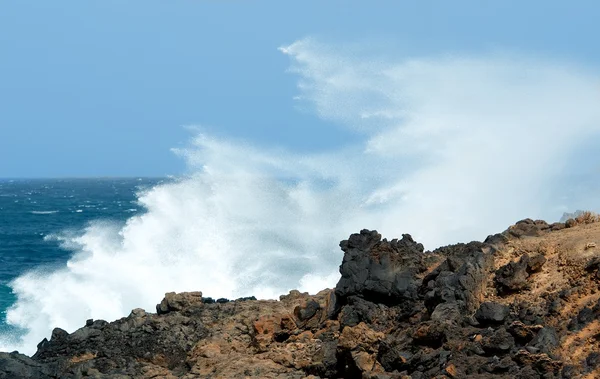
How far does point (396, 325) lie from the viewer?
1502 centimetres

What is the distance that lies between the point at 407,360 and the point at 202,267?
26.3 meters

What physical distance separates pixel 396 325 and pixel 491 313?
2.32 m

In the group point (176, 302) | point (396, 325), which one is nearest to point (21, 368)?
point (176, 302)

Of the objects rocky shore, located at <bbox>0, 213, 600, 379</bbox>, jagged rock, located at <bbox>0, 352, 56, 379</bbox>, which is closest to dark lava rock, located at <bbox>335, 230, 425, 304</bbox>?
rocky shore, located at <bbox>0, 213, 600, 379</bbox>

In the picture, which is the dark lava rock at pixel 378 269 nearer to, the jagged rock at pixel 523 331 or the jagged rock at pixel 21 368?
the jagged rock at pixel 523 331

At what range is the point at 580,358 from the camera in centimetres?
1141

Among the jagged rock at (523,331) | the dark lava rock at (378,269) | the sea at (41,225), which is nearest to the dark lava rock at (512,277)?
the dark lava rock at (378,269)

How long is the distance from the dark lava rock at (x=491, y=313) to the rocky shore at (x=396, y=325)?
0.07 feet

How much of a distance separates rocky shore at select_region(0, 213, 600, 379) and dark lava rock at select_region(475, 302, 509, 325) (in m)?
0.02

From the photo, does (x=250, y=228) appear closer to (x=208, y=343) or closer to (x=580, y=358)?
(x=208, y=343)

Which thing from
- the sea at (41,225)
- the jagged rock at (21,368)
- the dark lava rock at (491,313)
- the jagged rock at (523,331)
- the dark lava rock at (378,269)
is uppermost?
the sea at (41,225)

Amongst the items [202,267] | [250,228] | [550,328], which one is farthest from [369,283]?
[250,228]

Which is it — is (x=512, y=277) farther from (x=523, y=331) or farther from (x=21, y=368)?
(x=21, y=368)

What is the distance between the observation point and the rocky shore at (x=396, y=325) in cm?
1217
